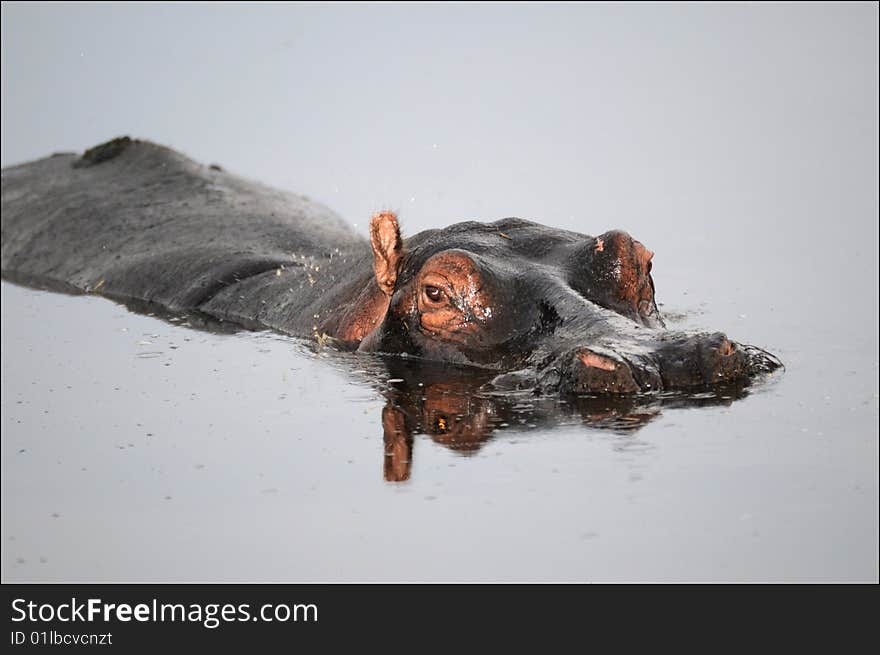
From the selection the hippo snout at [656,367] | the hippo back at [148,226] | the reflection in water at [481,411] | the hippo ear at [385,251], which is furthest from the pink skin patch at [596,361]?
the hippo back at [148,226]

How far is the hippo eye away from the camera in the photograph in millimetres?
10438

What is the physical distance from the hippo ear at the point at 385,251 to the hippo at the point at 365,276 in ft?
0.03

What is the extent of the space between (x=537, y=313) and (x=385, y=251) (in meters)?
1.55

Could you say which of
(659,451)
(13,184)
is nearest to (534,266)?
(659,451)

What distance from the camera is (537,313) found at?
10141 millimetres

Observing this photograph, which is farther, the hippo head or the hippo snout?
the hippo head

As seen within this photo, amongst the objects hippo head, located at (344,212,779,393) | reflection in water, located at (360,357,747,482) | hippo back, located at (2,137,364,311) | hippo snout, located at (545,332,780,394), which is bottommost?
reflection in water, located at (360,357,747,482)

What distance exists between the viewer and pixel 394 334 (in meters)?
11.0

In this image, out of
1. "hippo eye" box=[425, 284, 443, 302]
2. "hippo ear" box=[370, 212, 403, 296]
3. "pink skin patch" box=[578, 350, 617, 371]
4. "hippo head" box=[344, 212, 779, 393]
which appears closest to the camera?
"pink skin patch" box=[578, 350, 617, 371]

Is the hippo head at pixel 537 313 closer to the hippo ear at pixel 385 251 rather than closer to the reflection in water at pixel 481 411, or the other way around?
the hippo ear at pixel 385 251

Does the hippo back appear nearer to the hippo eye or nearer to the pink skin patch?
the hippo eye

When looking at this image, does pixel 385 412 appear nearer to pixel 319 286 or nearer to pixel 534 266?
pixel 534 266

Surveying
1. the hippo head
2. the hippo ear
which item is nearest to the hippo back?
the hippo ear

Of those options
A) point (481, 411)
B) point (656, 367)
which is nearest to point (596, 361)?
point (656, 367)
